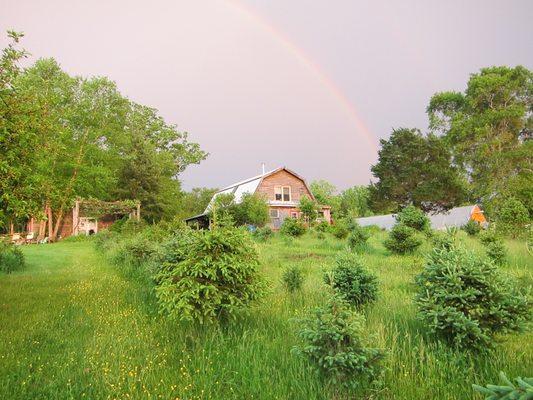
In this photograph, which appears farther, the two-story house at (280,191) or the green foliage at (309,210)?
the two-story house at (280,191)

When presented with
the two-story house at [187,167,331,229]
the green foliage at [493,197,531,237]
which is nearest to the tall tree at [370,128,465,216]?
the two-story house at [187,167,331,229]

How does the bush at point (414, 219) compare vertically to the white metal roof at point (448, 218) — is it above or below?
below

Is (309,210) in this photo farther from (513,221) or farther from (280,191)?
(513,221)

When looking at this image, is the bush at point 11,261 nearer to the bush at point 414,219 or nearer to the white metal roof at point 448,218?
the bush at point 414,219

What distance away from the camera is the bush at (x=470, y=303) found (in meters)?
4.13

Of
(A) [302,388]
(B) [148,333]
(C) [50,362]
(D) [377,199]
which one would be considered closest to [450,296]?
(A) [302,388]

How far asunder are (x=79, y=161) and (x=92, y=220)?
7328 millimetres

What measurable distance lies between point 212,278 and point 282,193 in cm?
3592

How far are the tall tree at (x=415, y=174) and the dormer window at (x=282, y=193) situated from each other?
17.1 meters

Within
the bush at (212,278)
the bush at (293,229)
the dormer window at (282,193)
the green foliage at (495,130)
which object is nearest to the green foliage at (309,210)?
the dormer window at (282,193)

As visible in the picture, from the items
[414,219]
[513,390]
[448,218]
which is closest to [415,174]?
[448,218]

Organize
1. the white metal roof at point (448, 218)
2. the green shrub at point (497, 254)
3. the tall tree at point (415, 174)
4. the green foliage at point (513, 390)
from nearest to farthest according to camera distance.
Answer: the green foliage at point (513, 390) → the green shrub at point (497, 254) → the white metal roof at point (448, 218) → the tall tree at point (415, 174)

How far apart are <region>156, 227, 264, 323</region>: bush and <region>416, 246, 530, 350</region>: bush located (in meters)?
2.65

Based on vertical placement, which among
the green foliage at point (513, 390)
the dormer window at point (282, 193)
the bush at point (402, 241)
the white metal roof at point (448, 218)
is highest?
the dormer window at point (282, 193)
